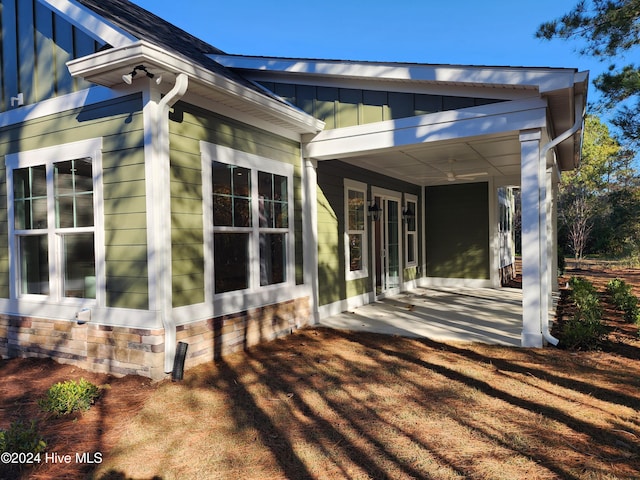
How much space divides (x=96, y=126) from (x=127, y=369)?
2.51 metres

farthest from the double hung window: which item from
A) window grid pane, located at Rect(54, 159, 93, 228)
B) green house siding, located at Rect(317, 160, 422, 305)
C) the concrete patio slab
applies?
window grid pane, located at Rect(54, 159, 93, 228)

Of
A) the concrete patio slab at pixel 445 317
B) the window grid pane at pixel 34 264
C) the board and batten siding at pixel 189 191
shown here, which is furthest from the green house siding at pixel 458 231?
the window grid pane at pixel 34 264

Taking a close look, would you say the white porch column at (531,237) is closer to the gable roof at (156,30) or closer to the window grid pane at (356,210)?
the window grid pane at (356,210)

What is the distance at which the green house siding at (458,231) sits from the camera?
10.5m

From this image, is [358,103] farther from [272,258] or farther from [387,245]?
[387,245]

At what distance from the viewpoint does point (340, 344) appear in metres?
5.21

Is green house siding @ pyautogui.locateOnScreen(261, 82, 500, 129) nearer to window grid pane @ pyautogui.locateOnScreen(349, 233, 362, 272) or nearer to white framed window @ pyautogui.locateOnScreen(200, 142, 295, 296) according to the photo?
white framed window @ pyautogui.locateOnScreen(200, 142, 295, 296)

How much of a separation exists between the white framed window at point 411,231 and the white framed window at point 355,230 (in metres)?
2.18

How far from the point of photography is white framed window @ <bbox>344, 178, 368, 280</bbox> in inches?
295

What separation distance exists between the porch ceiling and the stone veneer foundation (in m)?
3.05

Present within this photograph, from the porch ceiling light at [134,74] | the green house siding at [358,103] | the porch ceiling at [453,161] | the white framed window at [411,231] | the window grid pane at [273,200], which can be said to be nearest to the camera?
the porch ceiling light at [134,74]

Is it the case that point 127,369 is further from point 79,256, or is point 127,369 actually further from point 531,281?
point 531,281

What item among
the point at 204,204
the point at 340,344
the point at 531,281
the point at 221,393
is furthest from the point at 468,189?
the point at 221,393

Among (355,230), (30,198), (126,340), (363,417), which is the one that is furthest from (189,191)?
(355,230)
